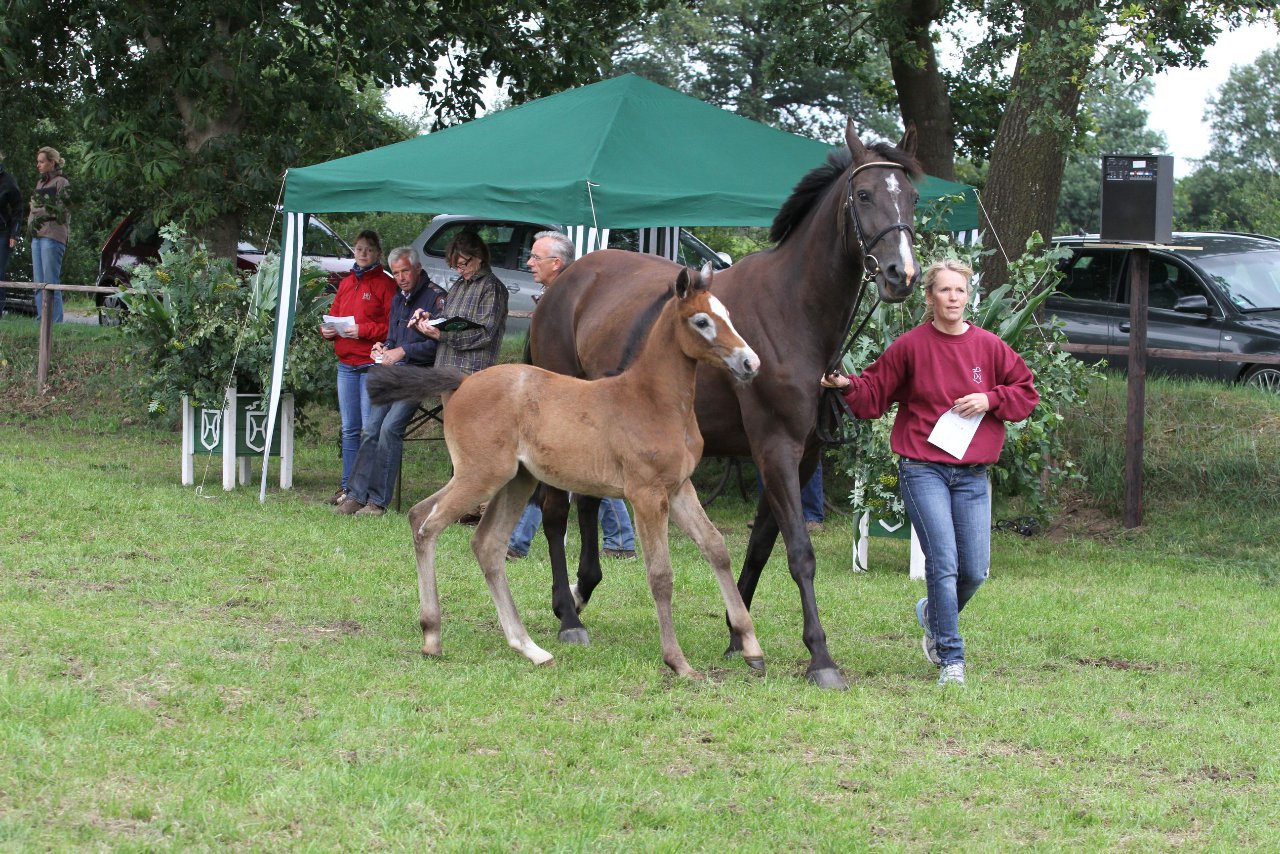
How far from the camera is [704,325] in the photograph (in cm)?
589

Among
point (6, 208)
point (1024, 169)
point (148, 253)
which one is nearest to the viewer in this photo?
point (1024, 169)

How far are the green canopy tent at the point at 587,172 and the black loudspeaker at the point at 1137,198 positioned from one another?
0.98 metres

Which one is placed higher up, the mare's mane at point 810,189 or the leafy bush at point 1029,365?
the mare's mane at point 810,189

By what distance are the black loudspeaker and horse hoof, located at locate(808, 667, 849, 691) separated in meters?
5.54

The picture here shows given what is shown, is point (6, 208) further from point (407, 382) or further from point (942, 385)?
point (942, 385)

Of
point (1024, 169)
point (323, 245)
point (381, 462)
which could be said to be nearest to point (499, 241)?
point (323, 245)

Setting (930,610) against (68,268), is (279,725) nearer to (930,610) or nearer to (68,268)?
(930,610)

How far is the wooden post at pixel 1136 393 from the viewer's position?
10930 mm

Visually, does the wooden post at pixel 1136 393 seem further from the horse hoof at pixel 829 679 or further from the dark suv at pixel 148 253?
the dark suv at pixel 148 253

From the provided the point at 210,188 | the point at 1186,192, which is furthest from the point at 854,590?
the point at 1186,192

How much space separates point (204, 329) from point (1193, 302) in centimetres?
930

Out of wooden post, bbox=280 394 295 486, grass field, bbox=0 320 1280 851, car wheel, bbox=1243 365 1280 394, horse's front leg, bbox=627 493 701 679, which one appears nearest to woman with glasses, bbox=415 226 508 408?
grass field, bbox=0 320 1280 851

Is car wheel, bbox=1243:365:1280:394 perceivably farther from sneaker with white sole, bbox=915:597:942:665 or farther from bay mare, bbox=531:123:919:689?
sneaker with white sole, bbox=915:597:942:665

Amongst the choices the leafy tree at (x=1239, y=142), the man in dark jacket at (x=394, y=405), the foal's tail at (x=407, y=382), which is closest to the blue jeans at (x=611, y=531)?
the man in dark jacket at (x=394, y=405)
